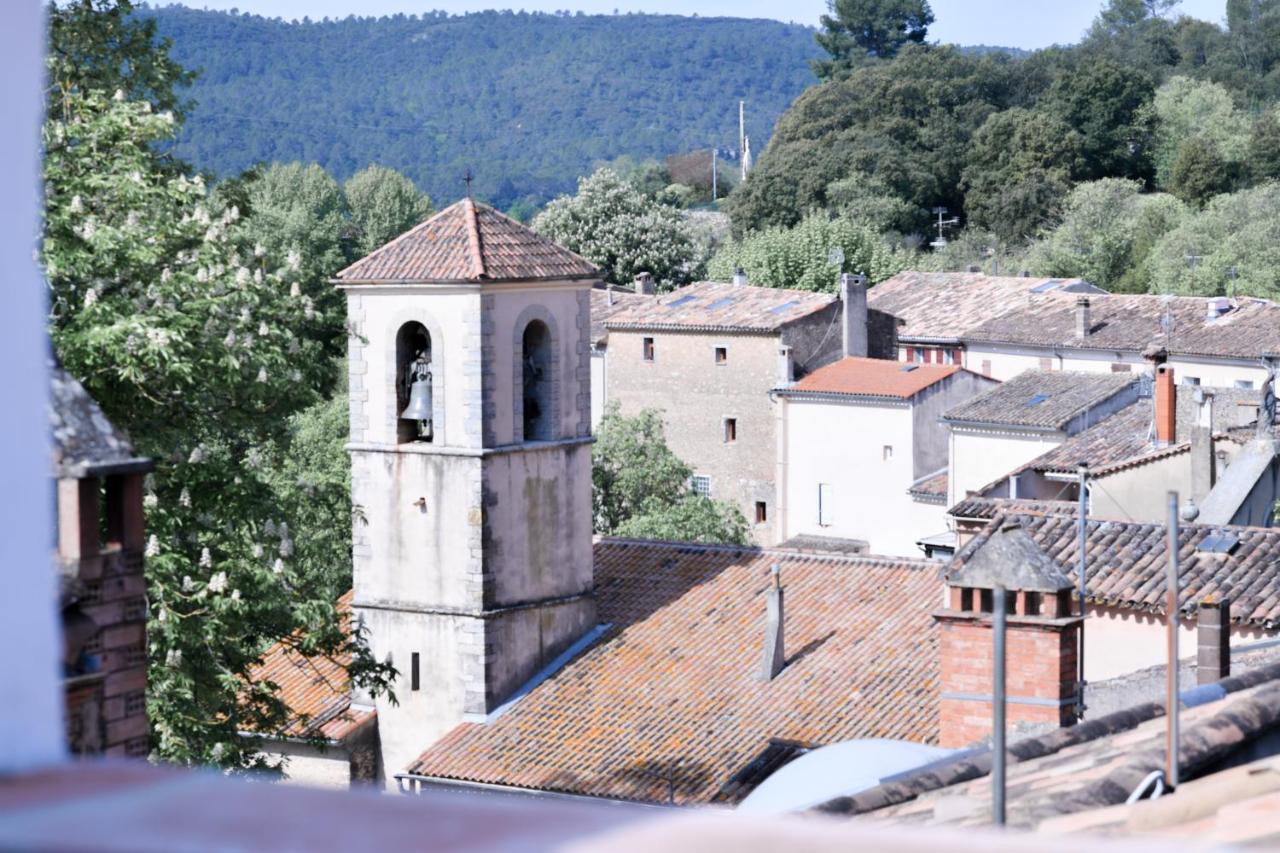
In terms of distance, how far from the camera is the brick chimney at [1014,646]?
1182 cm

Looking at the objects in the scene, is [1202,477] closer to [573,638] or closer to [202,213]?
[573,638]

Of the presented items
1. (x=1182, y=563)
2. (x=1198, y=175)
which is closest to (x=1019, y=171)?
(x=1198, y=175)

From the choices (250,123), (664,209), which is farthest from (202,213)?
(250,123)

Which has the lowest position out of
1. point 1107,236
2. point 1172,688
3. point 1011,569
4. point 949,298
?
point 1011,569

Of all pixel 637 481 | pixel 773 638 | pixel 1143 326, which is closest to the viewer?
pixel 773 638

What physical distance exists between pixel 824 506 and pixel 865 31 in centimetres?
6166

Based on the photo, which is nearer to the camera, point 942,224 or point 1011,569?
point 1011,569

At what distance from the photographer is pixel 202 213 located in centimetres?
1309

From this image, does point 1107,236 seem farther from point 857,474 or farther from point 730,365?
point 857,474

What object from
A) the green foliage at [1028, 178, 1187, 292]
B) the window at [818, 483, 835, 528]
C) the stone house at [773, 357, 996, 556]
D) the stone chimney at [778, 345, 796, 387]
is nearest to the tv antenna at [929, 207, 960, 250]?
the green foliage at [1028, 178, 1187, 292]

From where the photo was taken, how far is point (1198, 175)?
73.0 meters

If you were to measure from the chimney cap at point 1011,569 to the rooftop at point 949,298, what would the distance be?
38.4 meters

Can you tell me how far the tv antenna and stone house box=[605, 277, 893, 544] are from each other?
2608cm

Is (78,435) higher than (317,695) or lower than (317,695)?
higher
